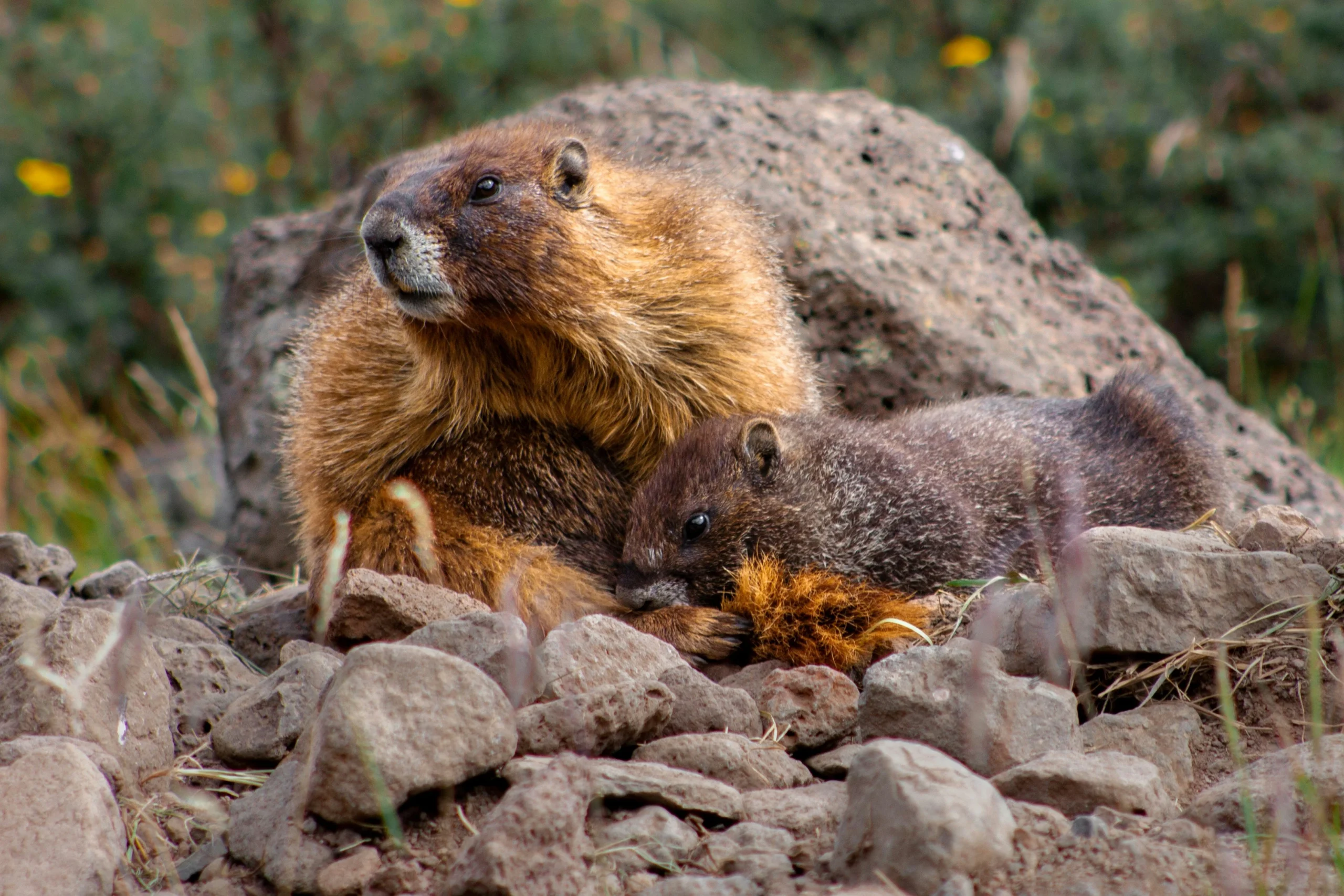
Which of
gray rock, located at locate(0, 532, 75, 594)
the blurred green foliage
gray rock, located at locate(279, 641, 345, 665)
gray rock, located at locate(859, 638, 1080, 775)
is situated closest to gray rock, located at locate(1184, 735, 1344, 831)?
gray rock, located at locate(859, 638, 1080, 775)

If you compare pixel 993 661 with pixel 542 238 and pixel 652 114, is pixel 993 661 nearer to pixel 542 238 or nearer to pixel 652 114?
pixel 542 238

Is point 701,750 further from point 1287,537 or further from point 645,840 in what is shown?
point 1287,537

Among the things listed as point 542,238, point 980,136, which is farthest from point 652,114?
point 980,136

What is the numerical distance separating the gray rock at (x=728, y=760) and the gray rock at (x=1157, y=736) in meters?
0.63

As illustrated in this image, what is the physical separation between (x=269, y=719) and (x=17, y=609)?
0.82 meters

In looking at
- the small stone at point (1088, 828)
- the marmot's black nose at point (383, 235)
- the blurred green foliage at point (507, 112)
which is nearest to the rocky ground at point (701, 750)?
the small stone at point (1088, 828)

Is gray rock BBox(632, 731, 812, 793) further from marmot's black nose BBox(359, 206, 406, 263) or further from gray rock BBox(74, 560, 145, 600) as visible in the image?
gray rock BBox(74, 560, 145, 600)

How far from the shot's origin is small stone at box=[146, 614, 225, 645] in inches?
141

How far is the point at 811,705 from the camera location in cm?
301

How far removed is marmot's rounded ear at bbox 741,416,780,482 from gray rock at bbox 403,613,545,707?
1067 millimetres

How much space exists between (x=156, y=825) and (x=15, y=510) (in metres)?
5.93

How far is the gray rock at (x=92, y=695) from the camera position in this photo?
106 inches

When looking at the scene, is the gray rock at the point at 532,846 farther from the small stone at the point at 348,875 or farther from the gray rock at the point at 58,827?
the gray rock at the point at 58,827

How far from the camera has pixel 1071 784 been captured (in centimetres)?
241
